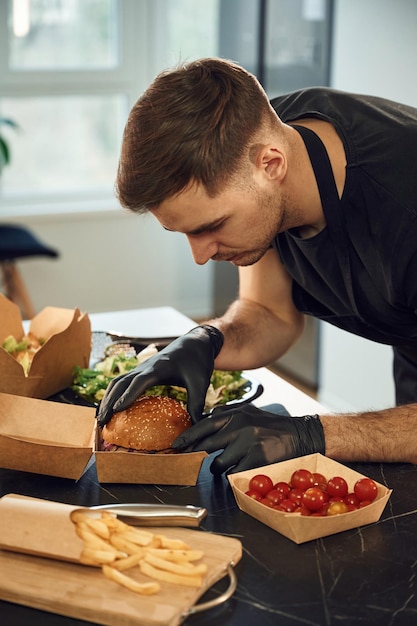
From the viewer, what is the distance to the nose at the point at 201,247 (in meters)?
1.66

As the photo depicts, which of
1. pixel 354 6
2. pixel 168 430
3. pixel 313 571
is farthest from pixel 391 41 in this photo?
pixel 313 571

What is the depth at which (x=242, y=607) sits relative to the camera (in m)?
1.13

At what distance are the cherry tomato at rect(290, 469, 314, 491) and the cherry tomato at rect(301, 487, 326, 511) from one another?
0.04 meters

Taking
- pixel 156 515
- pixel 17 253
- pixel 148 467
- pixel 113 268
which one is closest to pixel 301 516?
pixel 156 515

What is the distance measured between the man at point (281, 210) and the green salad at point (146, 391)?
6cm

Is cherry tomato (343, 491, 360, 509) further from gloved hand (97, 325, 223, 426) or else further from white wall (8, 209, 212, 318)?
white wall (8, 209, 212, 318)

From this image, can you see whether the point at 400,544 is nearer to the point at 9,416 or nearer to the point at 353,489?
the point at 353,489

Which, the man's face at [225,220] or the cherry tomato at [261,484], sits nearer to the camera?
the cherry tomato at [261,484]

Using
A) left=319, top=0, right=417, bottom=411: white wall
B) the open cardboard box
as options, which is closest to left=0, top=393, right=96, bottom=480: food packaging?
the open cardboard box

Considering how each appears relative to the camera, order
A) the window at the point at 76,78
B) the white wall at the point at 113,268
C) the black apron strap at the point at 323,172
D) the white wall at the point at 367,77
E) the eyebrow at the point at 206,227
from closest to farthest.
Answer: the eyebrow at the point at 206,227 → the black apron strap at the point at 323,172 → the white wall at the point at 367,77 → the window at the point at 76,78 → the white wall at the point at 113,268

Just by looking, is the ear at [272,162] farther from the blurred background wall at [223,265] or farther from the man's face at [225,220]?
the blurred background wall at [223,265]

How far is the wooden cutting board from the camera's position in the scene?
1.09m

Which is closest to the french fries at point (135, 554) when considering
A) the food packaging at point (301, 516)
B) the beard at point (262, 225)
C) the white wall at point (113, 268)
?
the food packaging at point (301, 516)

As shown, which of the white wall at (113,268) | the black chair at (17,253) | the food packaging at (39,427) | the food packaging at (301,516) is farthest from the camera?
the white wall at (113,268)
